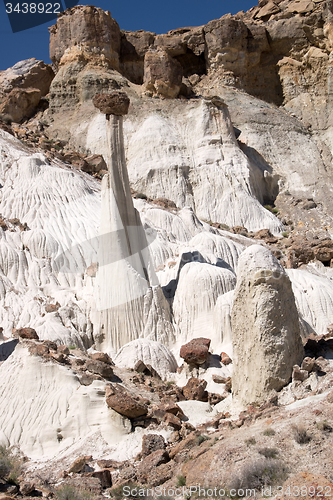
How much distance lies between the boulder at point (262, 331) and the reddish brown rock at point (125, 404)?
73.8 inches

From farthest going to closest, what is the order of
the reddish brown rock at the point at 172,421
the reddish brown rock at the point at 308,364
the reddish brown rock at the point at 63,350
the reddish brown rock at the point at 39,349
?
1. the reddish brown rock at the point at 63,350
2. the reddish brown rock at the point at 39,349
3. the reddish brown rock at the point at 172,421
4. the reddish brown rock at the point at 308,364

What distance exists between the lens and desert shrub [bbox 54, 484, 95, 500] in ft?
27.2

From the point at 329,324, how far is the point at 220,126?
21492 mm

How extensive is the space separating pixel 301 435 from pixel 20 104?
143 feet

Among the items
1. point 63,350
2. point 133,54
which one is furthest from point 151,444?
point 133,54

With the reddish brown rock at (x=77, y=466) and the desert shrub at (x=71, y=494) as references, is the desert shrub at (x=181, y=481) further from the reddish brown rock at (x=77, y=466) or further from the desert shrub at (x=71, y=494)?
the reddish brown rock at (x=77, y=466)

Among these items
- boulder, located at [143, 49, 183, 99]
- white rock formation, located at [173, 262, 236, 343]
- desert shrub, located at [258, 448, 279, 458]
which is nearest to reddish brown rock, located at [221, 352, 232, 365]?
white rock formation, located at [173, 262, 236, 343]

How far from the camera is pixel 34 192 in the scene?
2850 centimetres

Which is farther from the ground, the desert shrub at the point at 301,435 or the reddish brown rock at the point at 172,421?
the desert shrub at the point at 301,435

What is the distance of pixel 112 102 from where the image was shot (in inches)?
864

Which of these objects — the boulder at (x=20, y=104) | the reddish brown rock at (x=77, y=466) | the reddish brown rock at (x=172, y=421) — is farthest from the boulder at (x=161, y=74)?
the reddish brown rock at (x=77, y=466)

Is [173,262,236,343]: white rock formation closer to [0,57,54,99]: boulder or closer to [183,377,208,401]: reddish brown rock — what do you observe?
[183,377,208,401]: reddish brown rock

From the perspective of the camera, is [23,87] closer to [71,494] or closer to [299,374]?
[299,374]

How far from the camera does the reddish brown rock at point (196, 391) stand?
13.9 m
